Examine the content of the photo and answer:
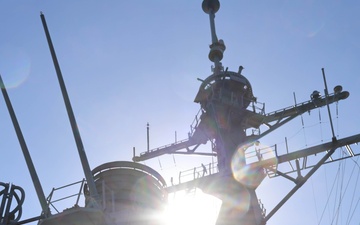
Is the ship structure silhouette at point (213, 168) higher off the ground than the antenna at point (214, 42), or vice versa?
the antenna at point (214, 42)

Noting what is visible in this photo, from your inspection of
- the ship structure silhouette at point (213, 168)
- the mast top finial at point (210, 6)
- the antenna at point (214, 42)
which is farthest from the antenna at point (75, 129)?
the mast top finial at point (210, 6)

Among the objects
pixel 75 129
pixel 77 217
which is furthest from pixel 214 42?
pixel 77 217

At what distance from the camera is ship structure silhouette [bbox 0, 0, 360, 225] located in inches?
590

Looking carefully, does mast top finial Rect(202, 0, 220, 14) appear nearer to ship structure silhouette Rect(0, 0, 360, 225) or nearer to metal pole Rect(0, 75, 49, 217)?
ship structure silhouette Rect(0, 0, 360, 225)

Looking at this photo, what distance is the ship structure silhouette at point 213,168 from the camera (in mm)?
14992

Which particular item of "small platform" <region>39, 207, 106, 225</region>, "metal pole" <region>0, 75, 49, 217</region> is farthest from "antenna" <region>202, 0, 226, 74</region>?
"small platform" <region>39, 207, 106, 225</region>

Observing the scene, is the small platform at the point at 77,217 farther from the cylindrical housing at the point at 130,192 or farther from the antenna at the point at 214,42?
the antenna at the point at 214,42

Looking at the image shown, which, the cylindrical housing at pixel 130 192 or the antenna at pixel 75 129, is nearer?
the antenna at pixel 75 129

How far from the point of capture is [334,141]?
858 inches

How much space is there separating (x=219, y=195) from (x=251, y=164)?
7.53ft

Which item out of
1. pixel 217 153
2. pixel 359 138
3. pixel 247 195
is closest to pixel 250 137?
pixel 217 153

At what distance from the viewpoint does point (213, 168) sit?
82.0ft

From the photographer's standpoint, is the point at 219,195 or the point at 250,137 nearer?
the point at 219,195

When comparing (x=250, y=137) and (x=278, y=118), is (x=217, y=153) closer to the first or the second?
(x=250, y=137)
